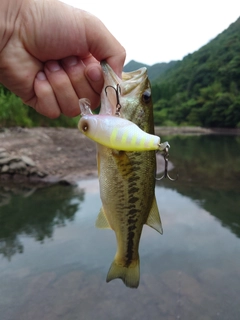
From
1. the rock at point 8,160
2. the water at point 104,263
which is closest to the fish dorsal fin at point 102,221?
the water at point 104,263

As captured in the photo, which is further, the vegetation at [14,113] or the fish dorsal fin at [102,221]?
the vegetation at [14,113]

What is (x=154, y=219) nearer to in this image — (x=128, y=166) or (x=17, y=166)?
(x=128, y=166)

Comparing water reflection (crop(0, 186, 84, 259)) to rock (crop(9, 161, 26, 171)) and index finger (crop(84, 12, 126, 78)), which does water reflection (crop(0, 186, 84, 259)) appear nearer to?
rock (crop(9, 161, 26, 171))

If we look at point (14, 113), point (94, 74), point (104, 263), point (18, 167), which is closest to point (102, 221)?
point (94, 74)

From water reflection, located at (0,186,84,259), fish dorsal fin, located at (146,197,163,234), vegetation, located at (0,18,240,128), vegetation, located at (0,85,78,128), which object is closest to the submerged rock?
water reflection, located at (0,186,84,259)

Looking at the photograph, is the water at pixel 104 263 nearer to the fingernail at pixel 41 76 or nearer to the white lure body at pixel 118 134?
the fingernail at pixel 41 76

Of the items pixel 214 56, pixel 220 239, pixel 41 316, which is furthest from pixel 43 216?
pixel 214 56

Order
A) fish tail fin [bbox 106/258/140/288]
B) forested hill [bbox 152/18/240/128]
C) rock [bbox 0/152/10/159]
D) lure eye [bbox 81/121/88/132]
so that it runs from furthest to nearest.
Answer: forested hill [bbox 152/18/240/128], rock [bbox 0/152/10/159], fish tail fin [bbox 106/258/140/288], lure eye [bbox 81/121/88/132]
